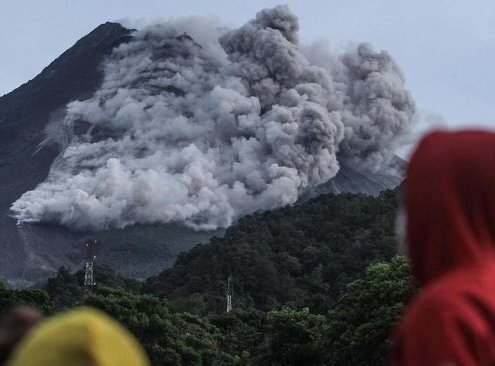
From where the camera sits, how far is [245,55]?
85312 millimetres

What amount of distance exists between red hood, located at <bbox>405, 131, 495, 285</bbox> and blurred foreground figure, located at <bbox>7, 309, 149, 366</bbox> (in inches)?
22.0

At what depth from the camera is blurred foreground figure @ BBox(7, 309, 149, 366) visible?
5.30 ft

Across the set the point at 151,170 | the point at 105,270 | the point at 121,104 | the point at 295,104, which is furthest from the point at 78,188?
the point at 105,270

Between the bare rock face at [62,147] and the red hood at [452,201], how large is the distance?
226 ft

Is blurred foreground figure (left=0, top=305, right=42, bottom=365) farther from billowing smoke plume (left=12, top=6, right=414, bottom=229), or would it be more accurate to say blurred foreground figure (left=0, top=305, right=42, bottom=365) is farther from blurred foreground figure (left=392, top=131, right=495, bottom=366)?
billowing smoke plume (left=12, top=6, right=414, bottom=229)

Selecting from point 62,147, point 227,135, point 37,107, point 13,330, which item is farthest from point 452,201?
point 37,107

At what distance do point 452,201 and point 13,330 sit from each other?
93cm

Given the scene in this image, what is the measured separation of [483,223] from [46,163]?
97082mm

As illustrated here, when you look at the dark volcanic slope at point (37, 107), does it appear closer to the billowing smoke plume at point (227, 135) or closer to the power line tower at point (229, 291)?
the billowing smoke plume at point (227, 135)

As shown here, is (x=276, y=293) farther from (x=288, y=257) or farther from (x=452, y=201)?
(x=452, y=201)

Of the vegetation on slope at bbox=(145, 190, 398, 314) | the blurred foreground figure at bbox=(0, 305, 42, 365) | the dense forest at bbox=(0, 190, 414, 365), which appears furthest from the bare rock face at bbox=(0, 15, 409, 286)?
the blurred foreground figure at bbox=(0, 305, 42, 365)

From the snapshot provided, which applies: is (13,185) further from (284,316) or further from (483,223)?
(483,223)

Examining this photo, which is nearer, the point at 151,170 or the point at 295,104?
the point at 295,104

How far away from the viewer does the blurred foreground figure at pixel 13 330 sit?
2.09m
